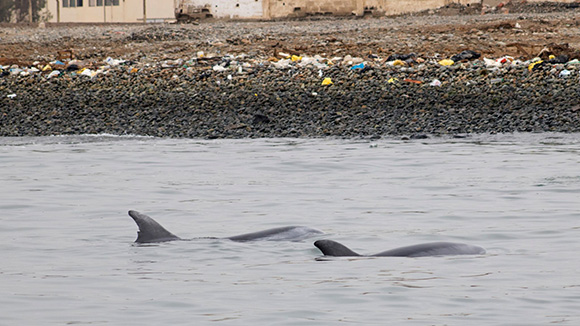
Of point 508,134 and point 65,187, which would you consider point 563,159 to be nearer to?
point 508,134

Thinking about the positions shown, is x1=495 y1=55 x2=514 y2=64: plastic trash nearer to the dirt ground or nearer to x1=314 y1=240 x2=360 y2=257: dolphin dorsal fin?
the dirt ground

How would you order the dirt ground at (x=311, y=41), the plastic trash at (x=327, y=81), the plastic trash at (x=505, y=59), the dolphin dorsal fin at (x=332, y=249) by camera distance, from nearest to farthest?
the dolphin dorsal fin at (x=332, y=249)
the plastic trash at (x=327, y=81)
the plastic trash at (x=505, y=59)
the dirt ground at (x=311, y=41)

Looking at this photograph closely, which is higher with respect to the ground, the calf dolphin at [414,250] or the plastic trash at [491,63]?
the plastic trash at [491,63]

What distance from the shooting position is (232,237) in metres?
8.77

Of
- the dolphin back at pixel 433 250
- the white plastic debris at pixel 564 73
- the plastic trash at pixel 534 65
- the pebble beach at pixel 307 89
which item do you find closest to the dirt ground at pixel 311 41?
the pebble beach at pixel 307 89

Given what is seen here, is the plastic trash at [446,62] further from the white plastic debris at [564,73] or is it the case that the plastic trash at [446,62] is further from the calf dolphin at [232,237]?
the calf dolphin at [232,237]

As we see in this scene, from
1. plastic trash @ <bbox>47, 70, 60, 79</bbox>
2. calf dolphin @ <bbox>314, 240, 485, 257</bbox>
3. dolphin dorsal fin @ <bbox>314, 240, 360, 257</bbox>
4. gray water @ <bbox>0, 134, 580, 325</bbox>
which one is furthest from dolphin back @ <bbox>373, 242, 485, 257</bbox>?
plastic trash @ <bbox>47, 70, 60, 79</bbox>

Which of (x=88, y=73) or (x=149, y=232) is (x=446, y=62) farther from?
(x=149, y=232)

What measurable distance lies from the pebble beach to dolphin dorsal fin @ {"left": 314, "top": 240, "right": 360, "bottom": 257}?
922 centimetres

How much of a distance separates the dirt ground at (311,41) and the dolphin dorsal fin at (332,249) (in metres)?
14.1

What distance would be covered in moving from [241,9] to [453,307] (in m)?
36.2

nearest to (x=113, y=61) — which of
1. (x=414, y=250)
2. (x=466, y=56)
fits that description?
(x=466, y=56)

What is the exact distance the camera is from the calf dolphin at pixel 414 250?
7887 mm

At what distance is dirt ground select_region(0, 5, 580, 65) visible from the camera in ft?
77.9
